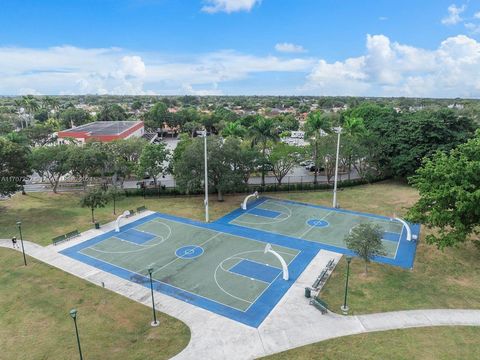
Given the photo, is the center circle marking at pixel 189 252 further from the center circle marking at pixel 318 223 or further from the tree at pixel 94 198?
the center circle marking at pixel 318 223

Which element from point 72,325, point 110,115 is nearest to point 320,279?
point 72,325

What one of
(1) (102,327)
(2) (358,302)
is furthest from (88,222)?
(2) (358,302)

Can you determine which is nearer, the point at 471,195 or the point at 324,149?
the point at 471,195

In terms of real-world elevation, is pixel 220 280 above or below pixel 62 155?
below

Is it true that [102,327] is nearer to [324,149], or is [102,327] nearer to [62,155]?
[62,155]

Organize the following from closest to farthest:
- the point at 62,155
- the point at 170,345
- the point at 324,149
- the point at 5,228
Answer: the point at 170,345 < the point at 5,228 < the point at 62,155 < the point at 324,149

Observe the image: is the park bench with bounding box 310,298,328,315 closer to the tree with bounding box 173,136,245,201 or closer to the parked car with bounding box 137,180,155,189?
the tree with bounding box 173,136,245,201

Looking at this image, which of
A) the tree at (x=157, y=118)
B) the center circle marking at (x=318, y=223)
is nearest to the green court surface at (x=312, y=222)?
the center circle marking at (x=318, y=223)
